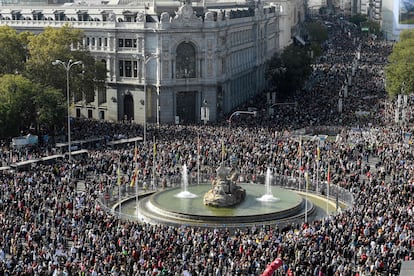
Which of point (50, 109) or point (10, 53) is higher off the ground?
point (10, 53)

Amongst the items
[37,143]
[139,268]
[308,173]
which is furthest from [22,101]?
[139,268]

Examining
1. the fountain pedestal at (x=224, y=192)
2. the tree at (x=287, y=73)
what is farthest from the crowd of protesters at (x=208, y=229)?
the tree at (x=287, y=73)

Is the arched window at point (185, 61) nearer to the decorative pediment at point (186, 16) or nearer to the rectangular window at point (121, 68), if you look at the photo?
the decorative pediment at point (186, 16)

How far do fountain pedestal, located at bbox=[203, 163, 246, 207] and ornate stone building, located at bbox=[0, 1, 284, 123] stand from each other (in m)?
36.0

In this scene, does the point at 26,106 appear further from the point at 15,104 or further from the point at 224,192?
the point at 224,192

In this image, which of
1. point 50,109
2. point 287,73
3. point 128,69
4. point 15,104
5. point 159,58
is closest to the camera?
point 15,104

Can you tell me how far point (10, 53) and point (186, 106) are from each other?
75.4 feet

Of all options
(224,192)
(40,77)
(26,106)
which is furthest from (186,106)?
(224,192)

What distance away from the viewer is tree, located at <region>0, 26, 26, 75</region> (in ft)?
286

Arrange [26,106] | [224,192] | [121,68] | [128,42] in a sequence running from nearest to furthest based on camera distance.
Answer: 1. [224,192]
2. [26,106]
3. [128,42]
4. [121,68]

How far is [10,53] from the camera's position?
87688mm

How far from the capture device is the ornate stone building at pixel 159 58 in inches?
3698

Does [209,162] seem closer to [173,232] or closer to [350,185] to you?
[350,185]

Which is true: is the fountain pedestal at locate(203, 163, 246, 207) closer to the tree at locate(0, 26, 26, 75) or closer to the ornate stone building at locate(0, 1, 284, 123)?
the ornate stone building at locate(0, 1, 284, 123)
